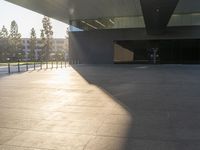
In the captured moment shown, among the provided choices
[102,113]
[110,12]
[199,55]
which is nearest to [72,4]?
[110,12]

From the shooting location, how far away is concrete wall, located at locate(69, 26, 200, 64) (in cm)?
3353

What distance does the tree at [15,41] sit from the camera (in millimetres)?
69081

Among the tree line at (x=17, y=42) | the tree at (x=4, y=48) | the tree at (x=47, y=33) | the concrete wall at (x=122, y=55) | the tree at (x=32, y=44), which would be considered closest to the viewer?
the concrete wall at (x=122, y=55)

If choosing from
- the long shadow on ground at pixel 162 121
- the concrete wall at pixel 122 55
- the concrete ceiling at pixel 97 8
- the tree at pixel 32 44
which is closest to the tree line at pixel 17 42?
the tree at pixel 32 44

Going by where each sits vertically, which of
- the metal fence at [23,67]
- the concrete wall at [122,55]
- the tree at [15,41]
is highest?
the tree at [15,41]

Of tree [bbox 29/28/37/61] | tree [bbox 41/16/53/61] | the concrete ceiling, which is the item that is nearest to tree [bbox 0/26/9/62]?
tree [bbox 29/28/37/61]

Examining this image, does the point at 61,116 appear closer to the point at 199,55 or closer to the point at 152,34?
the point at 152,34

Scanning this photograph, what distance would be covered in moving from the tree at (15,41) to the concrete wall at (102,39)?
116 ft

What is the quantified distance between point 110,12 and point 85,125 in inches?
1027

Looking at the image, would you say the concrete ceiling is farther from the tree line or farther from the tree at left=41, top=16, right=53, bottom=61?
the tree at left=41, top=16, right=53, bottom=61

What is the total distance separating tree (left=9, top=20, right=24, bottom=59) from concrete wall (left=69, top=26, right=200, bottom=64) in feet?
116

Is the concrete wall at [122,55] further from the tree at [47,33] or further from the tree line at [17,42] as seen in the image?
the tree at [47,33]

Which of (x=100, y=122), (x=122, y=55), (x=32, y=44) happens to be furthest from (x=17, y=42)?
(x=100, y=122)

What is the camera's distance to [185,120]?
20.1 feet
